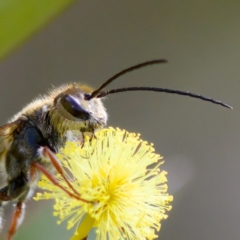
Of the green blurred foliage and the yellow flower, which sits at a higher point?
the green blurred foliage

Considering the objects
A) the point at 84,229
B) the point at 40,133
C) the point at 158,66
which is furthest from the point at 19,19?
the point at 158,66

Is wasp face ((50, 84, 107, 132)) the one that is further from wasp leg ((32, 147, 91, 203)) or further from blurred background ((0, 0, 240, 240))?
blurred background ((0, 0, 240, 240))

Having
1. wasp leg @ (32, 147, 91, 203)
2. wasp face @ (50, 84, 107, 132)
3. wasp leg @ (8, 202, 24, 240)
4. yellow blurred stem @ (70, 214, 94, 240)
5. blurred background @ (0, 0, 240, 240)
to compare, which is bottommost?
yellow blurred stem @ (70, 214, 94, 240)

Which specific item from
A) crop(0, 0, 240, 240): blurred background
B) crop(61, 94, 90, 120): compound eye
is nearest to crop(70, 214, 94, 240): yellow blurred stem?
crop(61, 94, 90, 120): compound eye

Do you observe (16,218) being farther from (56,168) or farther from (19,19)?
(19,19)

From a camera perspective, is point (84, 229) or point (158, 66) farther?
point (158, 66)

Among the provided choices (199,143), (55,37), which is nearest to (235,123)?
(199,143)
